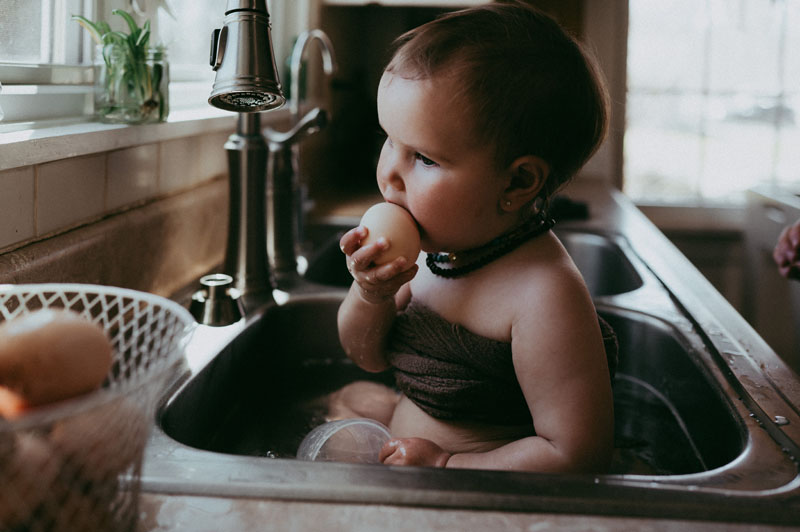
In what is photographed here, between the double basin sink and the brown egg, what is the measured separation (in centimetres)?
16

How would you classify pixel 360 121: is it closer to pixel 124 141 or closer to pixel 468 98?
pixel 124 141

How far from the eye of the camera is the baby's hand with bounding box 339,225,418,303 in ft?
2.59

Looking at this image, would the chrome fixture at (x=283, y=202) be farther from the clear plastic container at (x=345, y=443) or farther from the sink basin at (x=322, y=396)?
the clear plastic container at (x=345, y=443)

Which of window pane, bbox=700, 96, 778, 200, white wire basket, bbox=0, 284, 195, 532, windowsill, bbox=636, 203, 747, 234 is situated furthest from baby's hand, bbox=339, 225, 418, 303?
window pane, bbox=700, 96, 778, 200

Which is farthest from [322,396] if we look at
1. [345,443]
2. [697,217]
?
[697,217]

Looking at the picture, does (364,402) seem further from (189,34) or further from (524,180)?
(189,34)

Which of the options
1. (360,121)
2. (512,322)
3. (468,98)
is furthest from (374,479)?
(360,121)

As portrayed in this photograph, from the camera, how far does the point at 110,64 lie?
1033 mm

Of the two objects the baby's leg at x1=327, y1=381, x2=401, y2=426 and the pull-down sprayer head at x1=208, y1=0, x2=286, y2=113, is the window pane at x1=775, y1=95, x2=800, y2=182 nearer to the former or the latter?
the baby's leg at x1=327, y1=381, x2=401, y2=426

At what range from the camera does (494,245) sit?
0.87 m

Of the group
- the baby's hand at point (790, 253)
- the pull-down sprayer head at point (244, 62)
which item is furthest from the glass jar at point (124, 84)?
the baby's hand at point (790, 253)

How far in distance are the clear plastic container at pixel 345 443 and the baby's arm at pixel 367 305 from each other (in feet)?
0.28

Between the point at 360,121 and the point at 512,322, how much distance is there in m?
1.81

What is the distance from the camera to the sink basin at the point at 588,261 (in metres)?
1.51
